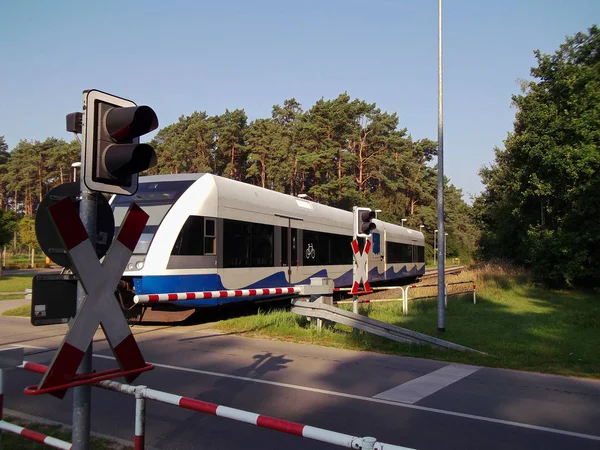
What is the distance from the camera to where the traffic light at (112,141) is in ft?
10.7

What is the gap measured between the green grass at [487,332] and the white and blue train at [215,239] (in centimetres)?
136

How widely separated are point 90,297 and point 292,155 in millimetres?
51580

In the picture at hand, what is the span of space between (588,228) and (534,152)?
4884 mm

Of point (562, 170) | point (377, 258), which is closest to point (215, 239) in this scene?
point (377, 258)

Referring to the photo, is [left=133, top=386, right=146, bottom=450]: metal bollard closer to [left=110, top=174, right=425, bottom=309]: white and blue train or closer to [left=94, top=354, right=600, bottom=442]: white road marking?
[left=94, top=354, right=600, bottom=442]: white road marking

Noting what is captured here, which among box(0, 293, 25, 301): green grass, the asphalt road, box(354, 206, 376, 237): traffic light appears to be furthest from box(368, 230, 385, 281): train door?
the asphalt road

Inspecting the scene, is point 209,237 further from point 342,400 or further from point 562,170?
point 562,170

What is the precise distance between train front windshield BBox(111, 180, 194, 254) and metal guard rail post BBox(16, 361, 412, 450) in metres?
8.25

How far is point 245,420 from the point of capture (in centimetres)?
296

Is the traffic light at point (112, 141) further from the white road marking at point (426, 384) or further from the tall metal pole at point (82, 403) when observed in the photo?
the white road marking at point (426, 384)

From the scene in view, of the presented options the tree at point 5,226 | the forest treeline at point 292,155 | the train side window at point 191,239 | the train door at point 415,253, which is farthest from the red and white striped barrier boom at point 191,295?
the forest treeline at point 292,155

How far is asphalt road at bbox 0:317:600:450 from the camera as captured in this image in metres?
5.21

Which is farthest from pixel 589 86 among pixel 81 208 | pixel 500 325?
pixel 81 208

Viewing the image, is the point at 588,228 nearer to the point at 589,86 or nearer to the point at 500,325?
the point at 589,86
